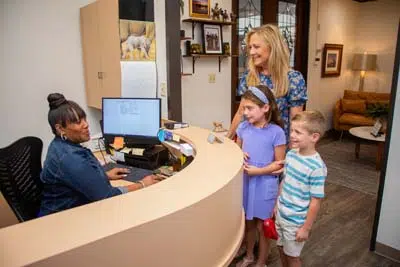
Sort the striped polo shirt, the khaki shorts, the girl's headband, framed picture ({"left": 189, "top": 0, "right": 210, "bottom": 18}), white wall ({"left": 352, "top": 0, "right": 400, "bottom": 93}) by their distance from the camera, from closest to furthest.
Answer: the striped polo shirt, the khaki shorts, the girl's headband, framed picture ({"left": 189, "top": 0, "right": 210, "bottom": 18}), white wall ({"left": 352, "top": 0, "right": 400, "bottom": 93})

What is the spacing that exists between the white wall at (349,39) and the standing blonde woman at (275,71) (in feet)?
12.6

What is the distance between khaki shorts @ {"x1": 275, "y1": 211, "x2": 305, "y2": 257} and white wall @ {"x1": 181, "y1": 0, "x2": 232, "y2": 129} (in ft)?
7.51

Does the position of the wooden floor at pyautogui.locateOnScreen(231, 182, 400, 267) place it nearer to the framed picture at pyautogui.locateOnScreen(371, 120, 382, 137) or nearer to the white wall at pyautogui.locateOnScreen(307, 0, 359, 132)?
the framed picture at pyautogui.locateOnScreen(371, 120, 382, 137)

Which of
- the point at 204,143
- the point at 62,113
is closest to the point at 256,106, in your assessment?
the point at 204,143

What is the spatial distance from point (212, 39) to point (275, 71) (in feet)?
6.67

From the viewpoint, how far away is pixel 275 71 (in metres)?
1.85

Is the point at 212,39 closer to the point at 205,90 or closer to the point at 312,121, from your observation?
the point at 205,90

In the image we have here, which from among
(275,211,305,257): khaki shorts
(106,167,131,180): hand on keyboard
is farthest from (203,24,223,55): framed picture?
(275,211,305,257): khaki shorts

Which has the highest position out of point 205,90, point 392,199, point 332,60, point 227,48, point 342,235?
point 227,48

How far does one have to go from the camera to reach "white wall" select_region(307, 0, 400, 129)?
5512 millimetres

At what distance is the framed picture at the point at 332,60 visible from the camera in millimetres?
5699

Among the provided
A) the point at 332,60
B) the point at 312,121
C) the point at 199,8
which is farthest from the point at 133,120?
the point at 332,60

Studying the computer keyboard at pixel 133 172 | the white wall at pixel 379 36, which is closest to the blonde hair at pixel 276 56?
the computer keyboard at pixel 133 172

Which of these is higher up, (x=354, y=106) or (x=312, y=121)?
(x=312, y=121)
